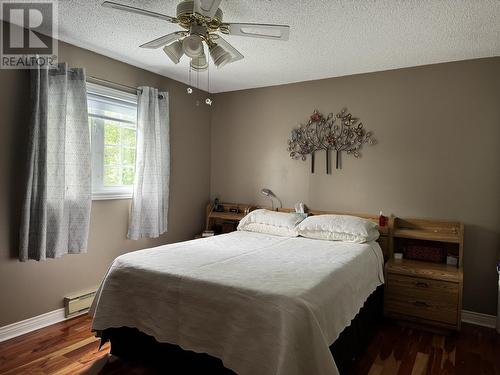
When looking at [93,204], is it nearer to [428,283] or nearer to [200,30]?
[200,30]

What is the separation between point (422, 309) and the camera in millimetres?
2857

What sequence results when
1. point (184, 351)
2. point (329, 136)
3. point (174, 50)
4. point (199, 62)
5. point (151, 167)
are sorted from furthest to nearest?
point (329, 136) < point (151, 167) < point (199, 62) < point (174, 50) < point (184, 351)

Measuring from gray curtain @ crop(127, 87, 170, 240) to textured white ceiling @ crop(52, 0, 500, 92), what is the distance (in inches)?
16.6

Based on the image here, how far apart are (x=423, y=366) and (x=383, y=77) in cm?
257

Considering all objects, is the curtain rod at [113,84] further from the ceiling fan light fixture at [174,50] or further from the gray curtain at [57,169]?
the ceiling fan light fixture at [174,50]

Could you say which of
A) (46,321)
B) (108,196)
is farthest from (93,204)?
(46,321)

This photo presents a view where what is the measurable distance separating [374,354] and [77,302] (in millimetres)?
2458

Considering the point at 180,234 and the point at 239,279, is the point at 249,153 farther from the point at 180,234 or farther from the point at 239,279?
the point at 239,279

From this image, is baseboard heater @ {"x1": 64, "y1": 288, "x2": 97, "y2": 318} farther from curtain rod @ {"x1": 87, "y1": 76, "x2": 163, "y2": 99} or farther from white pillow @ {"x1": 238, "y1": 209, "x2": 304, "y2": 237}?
curtain rod @ {"x1": 87, "y1": 76, "x2": 163, "y2": 99}

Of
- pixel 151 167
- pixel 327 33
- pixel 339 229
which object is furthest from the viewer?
pixel 151 167

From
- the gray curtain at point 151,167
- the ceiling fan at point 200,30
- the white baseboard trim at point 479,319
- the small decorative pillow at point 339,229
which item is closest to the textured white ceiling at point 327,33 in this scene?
the ceiling fan at point 200,30

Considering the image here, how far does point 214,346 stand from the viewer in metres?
1.81

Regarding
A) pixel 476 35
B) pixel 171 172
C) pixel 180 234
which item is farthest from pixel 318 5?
pixel 180 234

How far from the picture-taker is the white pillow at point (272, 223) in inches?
135
